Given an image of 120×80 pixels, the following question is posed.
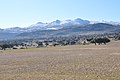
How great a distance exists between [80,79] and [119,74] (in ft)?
12.1

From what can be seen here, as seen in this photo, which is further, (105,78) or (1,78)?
(1,78)

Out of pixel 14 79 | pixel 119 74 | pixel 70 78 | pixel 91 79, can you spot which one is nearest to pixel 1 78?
pixel 14 79

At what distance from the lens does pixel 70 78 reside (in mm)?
26062

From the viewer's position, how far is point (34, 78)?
2744 centimetres

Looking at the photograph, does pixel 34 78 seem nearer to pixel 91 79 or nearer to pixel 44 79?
pixel 44 79

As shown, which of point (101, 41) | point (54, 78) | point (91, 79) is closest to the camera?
point (91, 79)

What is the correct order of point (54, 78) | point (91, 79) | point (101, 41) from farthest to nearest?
point (101, 41) → point (54, 78) → point (91, 79)

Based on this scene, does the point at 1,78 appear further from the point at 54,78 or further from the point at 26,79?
the point at 54,78

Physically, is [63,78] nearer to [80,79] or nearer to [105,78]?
[80,79]

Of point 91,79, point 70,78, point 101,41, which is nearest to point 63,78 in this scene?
point 70,78

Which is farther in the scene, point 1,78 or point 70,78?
point 1,78

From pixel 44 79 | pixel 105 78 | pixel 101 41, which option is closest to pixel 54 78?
pixel 44 79

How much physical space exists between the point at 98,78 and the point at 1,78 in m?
8.58

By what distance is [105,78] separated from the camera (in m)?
25.1
